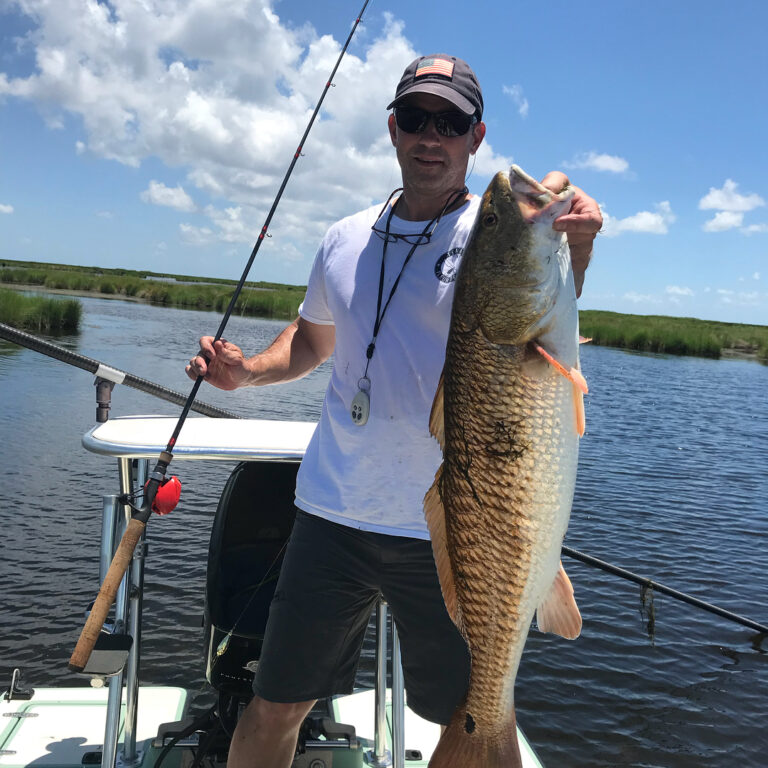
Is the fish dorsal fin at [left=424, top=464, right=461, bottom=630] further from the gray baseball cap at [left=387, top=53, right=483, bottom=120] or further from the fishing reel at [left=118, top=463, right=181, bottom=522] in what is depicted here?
the gray baseball cap at [left=387, top=53, right=483, bottom=120]

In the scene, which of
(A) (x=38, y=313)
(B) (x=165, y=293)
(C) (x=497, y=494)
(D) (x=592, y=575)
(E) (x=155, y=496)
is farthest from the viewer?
(B) (x=165, y=293)

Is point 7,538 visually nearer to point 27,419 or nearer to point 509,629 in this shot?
point 27,419

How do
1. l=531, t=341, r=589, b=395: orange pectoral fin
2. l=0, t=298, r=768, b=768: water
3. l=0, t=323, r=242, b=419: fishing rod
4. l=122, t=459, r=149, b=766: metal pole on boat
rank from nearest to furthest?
l=531, t=341, r=589, b=395: orange pectoral fin, l=122, t=459, r=149, b=766: metal pole on boat, l=0, t=323, r=242, b=419: fishing rod, l=0, t=298, r=768, b=768: water

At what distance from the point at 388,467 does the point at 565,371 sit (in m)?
0.78

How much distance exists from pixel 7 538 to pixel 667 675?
7755mm

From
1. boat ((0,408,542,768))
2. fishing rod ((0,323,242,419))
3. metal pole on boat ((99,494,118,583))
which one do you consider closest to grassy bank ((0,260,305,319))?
fishing rod ((0,323,242,419))

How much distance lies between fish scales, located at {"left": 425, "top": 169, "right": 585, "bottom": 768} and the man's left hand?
42 millimetres

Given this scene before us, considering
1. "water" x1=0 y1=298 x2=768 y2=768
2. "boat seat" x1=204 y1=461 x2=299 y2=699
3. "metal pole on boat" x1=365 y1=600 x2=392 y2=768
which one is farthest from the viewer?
"water" x1=0 y1=298 x2=768 y2=768

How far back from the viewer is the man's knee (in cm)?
239

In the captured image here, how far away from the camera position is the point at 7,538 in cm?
878

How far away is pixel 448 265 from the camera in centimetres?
237

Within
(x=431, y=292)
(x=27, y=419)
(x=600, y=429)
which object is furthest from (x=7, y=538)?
(x=600, y=429)

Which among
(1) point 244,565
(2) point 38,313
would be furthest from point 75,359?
(2) point 38,313

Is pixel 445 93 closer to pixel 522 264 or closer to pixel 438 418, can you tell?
pixel 522 264
